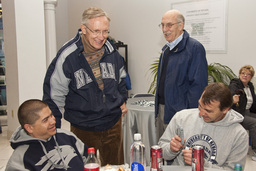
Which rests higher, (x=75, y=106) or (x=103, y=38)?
(x=103, y=38)

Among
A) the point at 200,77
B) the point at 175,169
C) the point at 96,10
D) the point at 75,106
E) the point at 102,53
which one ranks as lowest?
the point at 175,169

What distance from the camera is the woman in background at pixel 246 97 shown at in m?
3.62

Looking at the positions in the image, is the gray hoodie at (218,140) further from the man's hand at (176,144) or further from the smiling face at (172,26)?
the smiling face at (172,26)

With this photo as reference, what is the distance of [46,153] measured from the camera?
155 cm

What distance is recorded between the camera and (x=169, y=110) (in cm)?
222

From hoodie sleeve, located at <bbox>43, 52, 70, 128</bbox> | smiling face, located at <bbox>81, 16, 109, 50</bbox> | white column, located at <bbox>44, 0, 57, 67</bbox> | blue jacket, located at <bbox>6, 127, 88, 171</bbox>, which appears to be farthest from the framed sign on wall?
blue jacket, located at <bbox>6, 127, 88, 171</bbox>

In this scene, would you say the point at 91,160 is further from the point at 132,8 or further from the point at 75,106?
the point at 132,8

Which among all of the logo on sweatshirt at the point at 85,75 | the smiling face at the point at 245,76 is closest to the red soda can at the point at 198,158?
the logo on sweatshirt at the point at 85,75

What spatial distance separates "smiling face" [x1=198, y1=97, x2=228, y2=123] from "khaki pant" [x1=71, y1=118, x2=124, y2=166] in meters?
0.67

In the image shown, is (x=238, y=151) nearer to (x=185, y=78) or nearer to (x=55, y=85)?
(x=185, y=78)

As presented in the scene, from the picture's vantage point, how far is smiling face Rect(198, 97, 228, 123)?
1.57 m

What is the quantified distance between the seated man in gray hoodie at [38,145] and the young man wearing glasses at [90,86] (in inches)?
7.1

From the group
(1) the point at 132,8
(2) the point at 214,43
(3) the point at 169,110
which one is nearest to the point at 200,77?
(3) the point at 169,110

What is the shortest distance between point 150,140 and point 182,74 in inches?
41.8
